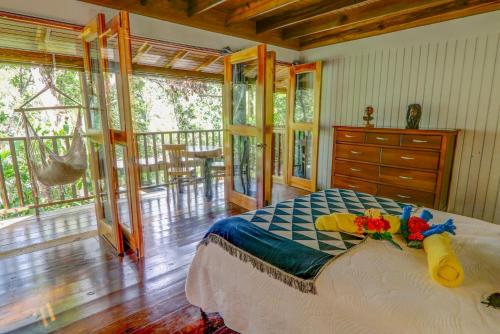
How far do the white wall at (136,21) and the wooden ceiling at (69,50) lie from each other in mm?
55

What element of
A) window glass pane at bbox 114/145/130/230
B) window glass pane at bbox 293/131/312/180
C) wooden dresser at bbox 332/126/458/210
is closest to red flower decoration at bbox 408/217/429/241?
wooden dresser at bbox 332/126/458/210

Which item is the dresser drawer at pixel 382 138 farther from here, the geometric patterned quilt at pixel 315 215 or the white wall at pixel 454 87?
the geometric patterned quilt at pixel 315 215

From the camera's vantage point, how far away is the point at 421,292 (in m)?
0.97

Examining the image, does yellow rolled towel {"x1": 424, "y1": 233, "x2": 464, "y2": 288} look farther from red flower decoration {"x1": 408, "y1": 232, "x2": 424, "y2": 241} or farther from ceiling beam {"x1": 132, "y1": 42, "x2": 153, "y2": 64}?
ceiling beam {"x1": 132, "y1": 42, "x2": 153, "y2": 64}

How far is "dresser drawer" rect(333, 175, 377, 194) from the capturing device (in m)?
3.34

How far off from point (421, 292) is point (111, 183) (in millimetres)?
2343

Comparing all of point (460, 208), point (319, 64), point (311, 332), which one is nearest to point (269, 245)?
point (311, 332)

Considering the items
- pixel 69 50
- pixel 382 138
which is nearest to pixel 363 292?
pixel 382 138

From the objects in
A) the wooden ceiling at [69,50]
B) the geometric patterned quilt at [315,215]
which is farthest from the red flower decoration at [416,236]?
the wooden ceiling at [69,50]

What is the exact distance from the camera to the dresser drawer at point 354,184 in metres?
3.34

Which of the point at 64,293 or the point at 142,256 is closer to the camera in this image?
the point at 64,293

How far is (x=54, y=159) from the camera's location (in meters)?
2.78

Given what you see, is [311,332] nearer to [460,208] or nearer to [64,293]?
[64,293]

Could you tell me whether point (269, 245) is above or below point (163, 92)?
below
